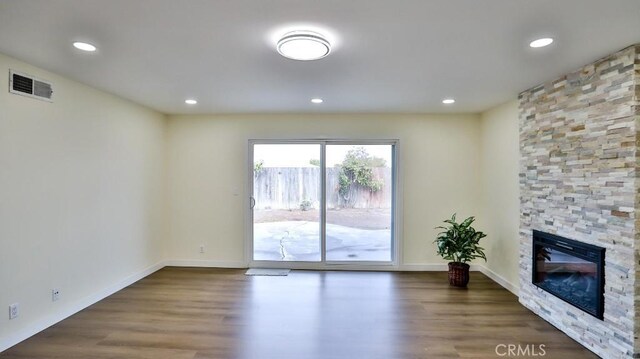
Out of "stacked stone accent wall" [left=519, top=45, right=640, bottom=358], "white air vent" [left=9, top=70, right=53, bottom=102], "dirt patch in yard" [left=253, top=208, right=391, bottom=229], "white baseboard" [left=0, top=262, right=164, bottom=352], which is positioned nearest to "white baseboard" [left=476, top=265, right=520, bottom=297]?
"stacked stone accent wall" [left=519, top=45, right=640, bottom=358]

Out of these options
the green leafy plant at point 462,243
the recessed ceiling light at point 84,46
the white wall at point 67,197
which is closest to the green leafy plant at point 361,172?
the green leafy plant at point 462,243

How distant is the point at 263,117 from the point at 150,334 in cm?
320

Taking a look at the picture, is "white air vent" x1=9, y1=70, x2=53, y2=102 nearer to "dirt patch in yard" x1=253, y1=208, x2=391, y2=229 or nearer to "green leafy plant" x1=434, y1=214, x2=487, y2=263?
"dirt patch in yard" x1=253, y1=208, x2=391, y2=229

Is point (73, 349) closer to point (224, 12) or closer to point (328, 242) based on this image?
point (224, 12)

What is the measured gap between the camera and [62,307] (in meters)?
3.15

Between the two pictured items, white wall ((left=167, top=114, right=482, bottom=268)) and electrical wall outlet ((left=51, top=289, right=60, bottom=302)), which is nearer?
electrical wall outlet ((left=51, top=289, right=60, bottom=302))

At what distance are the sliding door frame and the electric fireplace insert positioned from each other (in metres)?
1.87

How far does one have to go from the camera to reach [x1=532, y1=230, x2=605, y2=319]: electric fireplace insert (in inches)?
102

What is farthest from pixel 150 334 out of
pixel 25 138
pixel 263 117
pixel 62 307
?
pixel 263 117

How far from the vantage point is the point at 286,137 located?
4.93 meters

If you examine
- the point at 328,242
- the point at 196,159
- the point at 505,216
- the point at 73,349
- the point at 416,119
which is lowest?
the point at 73,349

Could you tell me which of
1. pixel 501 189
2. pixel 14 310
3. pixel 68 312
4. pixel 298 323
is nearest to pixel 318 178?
pixel 298 323

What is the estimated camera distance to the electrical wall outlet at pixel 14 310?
2638 millimetres

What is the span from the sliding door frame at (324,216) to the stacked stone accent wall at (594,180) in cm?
179
